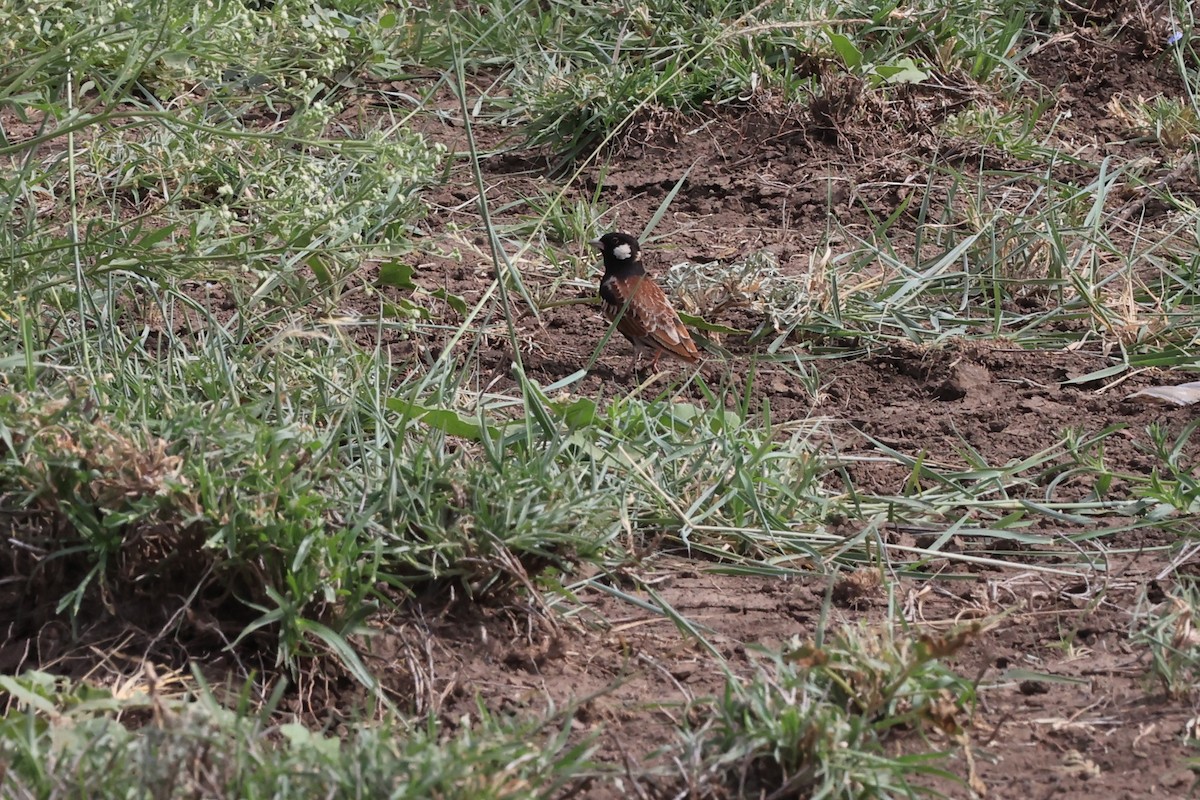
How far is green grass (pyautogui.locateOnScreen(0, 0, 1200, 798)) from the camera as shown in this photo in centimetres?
264

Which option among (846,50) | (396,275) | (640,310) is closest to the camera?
(640,310)

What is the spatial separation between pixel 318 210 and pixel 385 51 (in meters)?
2.53

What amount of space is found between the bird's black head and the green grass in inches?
5.9

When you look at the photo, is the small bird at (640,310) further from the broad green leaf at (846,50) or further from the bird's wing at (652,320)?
the broad green leaf at (846,50)

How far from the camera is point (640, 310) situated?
449cm

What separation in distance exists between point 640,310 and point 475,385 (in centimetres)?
60

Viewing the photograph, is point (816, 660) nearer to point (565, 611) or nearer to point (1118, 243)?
point (565, 611)

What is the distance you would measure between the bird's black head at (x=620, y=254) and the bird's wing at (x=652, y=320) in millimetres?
77

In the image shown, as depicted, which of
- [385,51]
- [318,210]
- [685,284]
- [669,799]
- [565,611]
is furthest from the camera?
[385,51]

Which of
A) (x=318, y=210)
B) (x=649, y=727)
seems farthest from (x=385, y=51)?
(x=649, y=727)

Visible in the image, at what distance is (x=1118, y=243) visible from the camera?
5125 millimetres

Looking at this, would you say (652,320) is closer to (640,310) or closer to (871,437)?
(640,310)

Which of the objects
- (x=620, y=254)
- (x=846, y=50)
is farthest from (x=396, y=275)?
(x=846, y=50)

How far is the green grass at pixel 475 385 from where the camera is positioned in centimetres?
264
